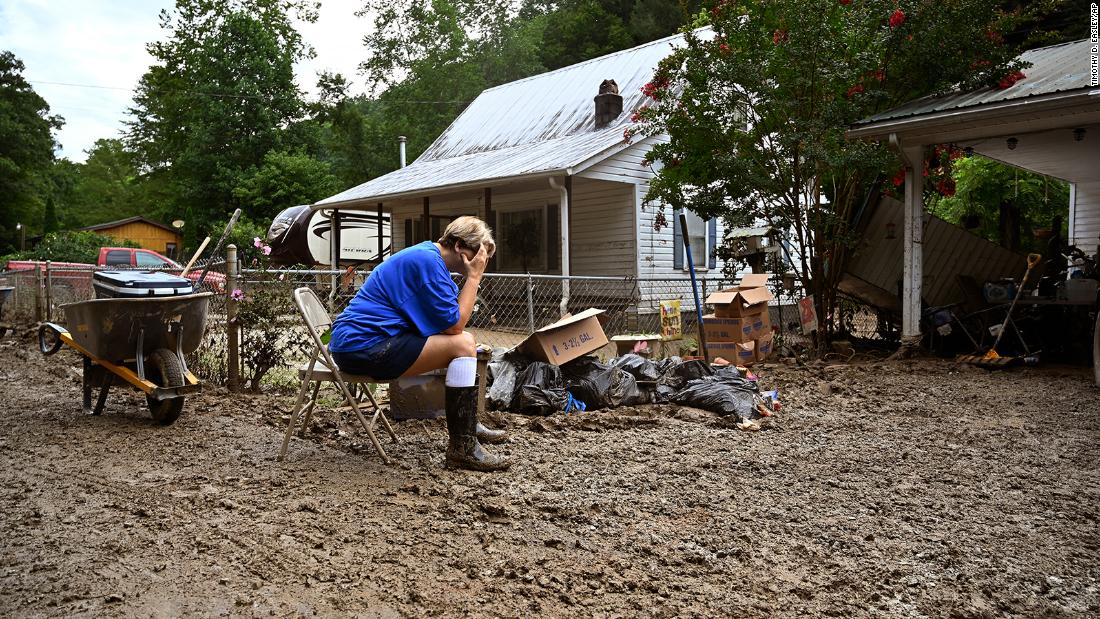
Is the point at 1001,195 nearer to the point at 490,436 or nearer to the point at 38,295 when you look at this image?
the point at 490,436

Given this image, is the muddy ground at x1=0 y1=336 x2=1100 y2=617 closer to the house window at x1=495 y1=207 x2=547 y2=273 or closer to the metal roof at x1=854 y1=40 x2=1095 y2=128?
the metal roof at x1=854 y1=40 x2=1095 y2=128

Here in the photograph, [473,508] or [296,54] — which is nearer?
[473,508]

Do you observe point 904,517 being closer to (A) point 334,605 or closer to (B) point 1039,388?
(A) point 334,605

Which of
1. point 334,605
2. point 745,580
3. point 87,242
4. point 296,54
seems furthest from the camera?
point 296,54

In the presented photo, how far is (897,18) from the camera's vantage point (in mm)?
8234

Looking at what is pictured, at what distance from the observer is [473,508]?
11.0 feet

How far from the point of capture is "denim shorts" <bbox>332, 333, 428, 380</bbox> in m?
3.84

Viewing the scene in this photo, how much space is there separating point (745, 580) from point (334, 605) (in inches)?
55.1

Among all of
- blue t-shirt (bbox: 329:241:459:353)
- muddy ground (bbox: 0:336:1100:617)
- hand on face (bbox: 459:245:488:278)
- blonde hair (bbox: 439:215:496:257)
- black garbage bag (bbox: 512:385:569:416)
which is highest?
blonde hair (bbox: 439:215:496:257)

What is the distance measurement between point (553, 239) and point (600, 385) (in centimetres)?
924

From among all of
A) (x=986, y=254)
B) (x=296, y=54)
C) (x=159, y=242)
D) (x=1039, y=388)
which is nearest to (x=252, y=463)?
(x=1039, y=388)

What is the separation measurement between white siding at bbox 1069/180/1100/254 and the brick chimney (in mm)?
8188

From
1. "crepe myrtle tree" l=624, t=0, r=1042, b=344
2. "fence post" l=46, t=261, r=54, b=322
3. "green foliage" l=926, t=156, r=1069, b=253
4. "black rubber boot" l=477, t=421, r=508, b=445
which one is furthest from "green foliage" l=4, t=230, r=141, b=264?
"green foliage" l=926, t=156, r=1069, b=253

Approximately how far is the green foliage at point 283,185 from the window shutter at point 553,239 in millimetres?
18453
